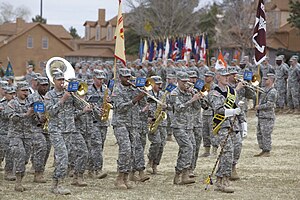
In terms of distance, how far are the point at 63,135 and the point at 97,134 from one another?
1.71 meters

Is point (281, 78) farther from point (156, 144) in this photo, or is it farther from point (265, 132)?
point (156, 144)

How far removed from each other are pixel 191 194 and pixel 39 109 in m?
3.24

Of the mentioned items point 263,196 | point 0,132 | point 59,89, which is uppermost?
point 59,89

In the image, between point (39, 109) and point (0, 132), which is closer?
point (39, 109)

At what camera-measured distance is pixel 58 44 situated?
8788 centimetres

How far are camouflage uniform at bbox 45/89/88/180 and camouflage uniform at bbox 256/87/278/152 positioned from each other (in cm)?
595

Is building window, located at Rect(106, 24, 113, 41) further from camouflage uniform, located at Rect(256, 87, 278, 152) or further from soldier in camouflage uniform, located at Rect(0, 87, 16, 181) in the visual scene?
soldier in camouflage uniform, located at Rect(0, 87, 16, 181)

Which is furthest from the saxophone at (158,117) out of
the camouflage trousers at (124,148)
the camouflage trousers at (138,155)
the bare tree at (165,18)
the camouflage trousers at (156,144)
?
the bare tree at (165,18)

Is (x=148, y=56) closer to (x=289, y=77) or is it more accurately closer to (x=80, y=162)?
(x=289, y=77)

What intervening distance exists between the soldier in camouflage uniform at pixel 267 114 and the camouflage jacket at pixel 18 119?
21.8ft

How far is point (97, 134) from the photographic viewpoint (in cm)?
1444

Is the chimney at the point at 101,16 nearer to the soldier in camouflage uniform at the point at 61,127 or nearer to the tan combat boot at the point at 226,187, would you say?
the soldier in camouflage uniform at the point at 61,127

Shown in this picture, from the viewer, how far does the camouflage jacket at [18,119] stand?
1280cm

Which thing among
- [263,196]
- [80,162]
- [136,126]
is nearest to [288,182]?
[263,196]
